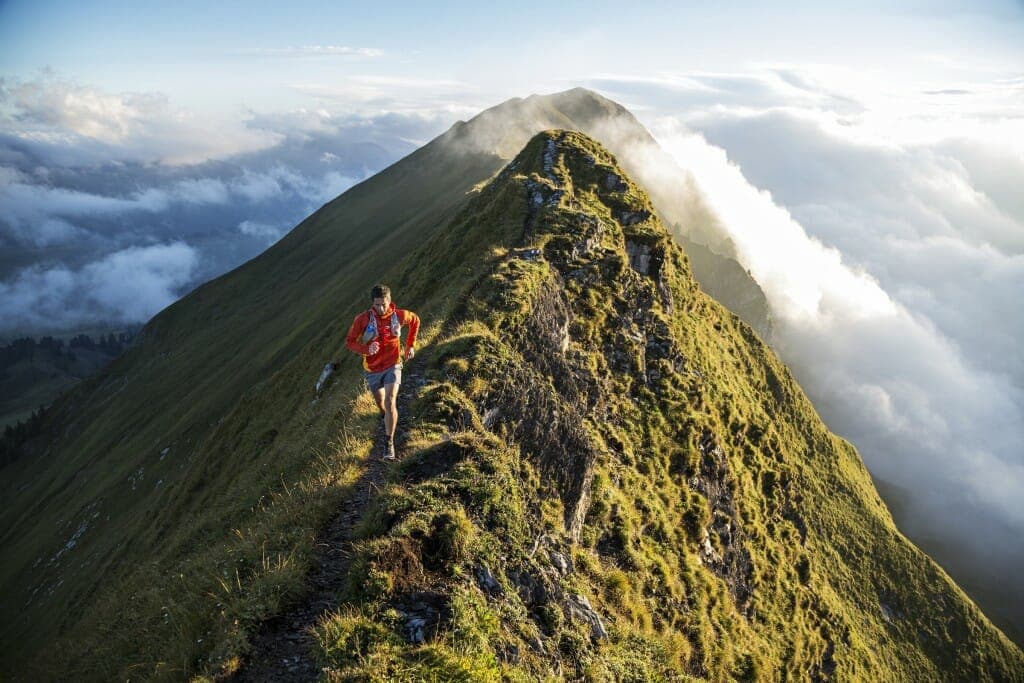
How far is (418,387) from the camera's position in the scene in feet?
61.7

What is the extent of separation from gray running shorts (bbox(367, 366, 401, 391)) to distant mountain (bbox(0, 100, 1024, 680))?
5.61ft

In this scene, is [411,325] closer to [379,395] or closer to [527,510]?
[379,395]

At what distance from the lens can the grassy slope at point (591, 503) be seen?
11.3m

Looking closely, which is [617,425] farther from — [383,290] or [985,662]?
[985,662]

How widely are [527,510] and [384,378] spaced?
19.0ft

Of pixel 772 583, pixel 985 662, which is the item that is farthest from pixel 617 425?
pixel 985 662

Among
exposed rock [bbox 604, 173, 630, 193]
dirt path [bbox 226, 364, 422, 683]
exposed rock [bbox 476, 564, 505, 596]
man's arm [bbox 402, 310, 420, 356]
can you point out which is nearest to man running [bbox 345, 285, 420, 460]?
man's arm [bbox 402, 310, 420, 356]

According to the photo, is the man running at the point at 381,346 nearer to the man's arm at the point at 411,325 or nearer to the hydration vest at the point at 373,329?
the hydration vest at the point at 373,329

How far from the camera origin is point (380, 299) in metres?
15.9

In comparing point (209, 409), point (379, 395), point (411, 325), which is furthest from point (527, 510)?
point (209, 409)

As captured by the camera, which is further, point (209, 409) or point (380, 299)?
point (209, 409)

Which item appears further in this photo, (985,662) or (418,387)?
(985,662)

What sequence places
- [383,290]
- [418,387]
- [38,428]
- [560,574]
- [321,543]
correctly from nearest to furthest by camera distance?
[321,543] → [560,574] → [383,290] → [418,387] → [38,428]

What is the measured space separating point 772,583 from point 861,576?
3901cm
